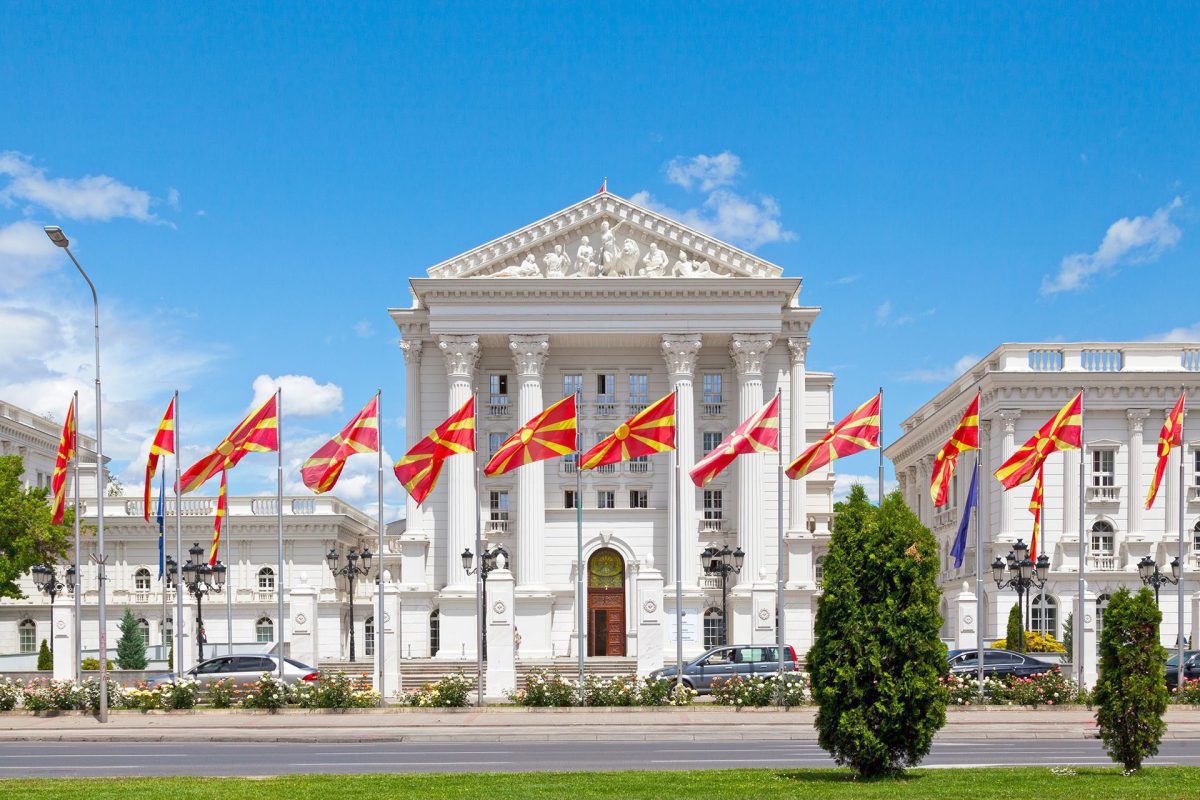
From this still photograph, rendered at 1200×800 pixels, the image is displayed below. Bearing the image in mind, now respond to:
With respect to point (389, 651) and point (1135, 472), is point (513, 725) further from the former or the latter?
point (1135, 472)

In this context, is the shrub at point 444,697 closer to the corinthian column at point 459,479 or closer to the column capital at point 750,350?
the corinthian column at point 459,479

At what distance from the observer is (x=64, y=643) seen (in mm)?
46812

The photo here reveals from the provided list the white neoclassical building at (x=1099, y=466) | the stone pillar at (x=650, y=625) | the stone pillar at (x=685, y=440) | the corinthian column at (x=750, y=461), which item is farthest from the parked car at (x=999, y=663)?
the stone pillar at (x=685, y=440)

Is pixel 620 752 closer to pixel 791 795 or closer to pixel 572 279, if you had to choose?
pixel 791 795

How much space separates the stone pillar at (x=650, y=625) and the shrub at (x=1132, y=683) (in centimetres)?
2454

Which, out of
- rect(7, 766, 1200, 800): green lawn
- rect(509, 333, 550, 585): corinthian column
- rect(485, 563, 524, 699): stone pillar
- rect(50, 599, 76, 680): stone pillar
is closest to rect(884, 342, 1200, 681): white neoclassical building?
rect(509, 333, 550, 585): corinthian column

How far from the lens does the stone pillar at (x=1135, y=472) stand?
224 ft

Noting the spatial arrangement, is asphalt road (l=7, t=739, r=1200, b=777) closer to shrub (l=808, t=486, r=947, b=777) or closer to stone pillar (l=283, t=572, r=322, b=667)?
shrub (l=808, t=486, r=947, b=777)

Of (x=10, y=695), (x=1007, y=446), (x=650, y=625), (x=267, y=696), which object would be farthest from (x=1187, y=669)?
(x=10, y=695)

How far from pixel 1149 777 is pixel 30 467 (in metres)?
79.8

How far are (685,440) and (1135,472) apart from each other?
21.0 meters

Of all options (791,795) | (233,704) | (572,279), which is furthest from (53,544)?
(791,795)

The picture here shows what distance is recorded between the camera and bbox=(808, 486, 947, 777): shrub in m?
22.2

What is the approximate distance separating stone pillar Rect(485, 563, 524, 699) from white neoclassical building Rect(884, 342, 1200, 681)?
29154mm
